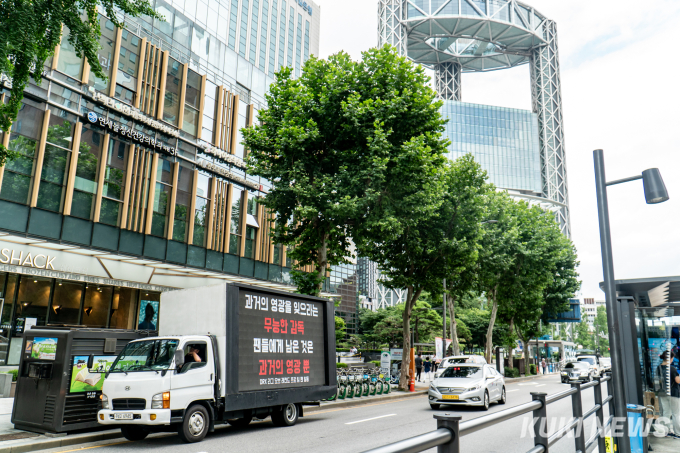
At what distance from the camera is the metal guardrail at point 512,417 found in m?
2.07

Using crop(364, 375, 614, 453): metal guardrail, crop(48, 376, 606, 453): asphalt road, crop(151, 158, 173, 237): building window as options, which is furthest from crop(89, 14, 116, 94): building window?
crop(364, 375, 614, 453): metal guardrail

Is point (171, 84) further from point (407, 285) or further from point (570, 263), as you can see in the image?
point (570, 263)

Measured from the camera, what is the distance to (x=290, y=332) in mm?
12852

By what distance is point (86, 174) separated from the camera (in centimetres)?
2106

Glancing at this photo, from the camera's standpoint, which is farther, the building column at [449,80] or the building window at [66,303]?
the building column at [449,80]

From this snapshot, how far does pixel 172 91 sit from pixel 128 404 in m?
19.8

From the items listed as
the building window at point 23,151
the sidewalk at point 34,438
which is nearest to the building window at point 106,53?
the building window at point 23,151

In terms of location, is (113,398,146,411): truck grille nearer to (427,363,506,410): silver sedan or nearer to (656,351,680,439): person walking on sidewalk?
(656,351,680,439): person walking on sidewalk

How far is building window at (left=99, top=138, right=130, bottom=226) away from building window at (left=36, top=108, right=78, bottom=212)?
1.75m

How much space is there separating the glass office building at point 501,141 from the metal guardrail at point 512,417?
115 m

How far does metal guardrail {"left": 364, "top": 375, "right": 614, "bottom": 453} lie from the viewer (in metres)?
2.07

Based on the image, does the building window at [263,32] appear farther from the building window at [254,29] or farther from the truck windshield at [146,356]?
the truck windshield at [146,356]

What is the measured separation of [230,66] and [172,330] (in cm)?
2348

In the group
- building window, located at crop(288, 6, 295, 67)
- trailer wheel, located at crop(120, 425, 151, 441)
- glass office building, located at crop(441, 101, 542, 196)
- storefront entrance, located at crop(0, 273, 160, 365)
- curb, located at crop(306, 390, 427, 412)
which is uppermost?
building window, located at crop(288, 6, 295, 67)
